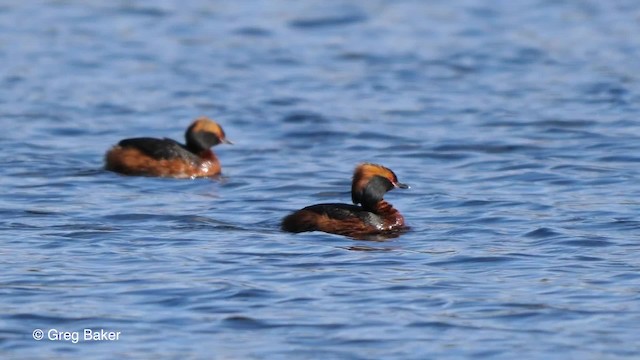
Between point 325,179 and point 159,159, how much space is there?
1833mm

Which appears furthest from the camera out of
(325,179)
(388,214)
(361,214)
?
(325,179)

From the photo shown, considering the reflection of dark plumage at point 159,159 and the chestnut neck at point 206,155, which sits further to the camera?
the chestnut neck at point 206,155

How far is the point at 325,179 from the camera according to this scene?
1786cm

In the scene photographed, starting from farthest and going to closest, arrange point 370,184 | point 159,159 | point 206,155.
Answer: point 206,155, point 159,159, point 370,184

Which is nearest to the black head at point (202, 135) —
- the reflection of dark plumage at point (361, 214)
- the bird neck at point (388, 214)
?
the reflection of dark plumage at point (361, 214)

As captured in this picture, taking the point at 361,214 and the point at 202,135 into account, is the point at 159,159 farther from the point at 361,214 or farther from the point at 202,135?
the point at 361,214

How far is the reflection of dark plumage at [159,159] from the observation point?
1767cm

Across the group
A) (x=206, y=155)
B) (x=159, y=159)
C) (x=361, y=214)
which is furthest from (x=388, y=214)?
(x=206, y=155)

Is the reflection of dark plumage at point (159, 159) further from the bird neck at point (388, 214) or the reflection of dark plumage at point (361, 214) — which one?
the bird neck at point (388, 214)

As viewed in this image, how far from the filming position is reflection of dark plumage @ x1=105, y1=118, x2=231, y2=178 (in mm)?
17672

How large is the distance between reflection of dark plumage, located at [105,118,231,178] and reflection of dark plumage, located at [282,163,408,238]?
347 cm

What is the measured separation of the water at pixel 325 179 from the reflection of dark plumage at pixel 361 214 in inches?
8.2

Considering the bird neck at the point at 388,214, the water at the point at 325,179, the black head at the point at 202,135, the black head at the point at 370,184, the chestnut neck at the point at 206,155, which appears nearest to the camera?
the water at the point at 325,179

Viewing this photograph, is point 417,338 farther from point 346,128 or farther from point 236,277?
point 346,128
